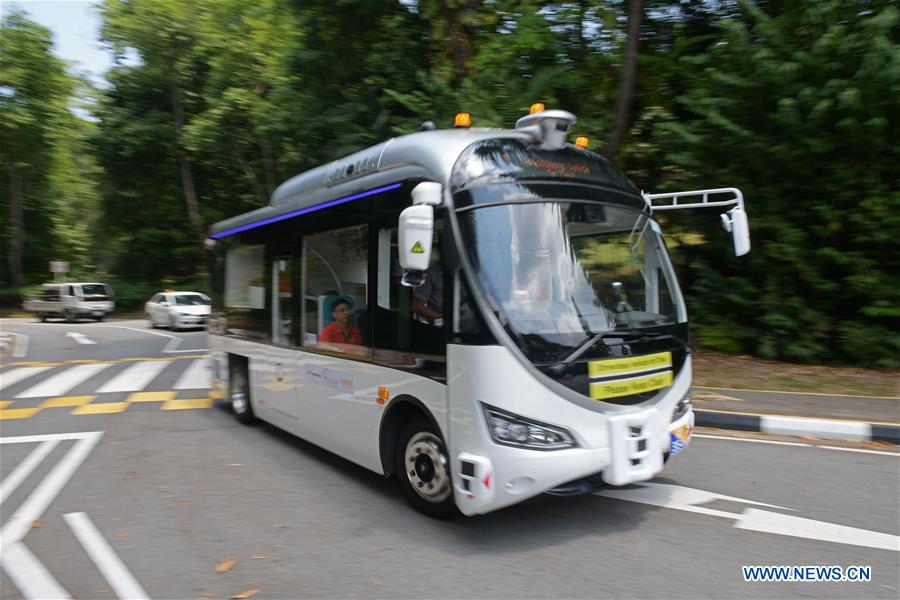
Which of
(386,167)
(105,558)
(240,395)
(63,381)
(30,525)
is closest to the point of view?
(105,558)

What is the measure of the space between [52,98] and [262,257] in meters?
40.4

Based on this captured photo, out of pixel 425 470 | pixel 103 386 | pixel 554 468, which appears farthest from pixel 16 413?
pixel 554 468

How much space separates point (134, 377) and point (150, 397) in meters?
2.60

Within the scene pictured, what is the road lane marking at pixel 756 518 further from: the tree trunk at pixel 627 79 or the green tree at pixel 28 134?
the green tree at pixel 28 134

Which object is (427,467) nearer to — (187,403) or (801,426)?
(801,426)

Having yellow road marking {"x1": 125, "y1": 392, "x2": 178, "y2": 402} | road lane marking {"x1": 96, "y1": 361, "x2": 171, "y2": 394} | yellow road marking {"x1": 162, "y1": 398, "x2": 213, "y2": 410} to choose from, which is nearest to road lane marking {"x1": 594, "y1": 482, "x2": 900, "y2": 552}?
yellow road marking {"x1": 162, "y1": 398, "x2": 213, "y2": 410}

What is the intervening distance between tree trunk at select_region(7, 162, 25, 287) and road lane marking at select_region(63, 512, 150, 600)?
43.9 meters

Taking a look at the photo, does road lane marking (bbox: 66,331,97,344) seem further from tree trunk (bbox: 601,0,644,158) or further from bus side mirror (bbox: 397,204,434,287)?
bus side mirror (bbox: 397,204,434,287)

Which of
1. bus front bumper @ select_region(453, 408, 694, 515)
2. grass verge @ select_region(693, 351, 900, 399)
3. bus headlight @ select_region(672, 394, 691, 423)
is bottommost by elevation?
grass verge @ select_region(693, 351, 900, 399)

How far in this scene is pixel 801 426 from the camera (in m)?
7.50

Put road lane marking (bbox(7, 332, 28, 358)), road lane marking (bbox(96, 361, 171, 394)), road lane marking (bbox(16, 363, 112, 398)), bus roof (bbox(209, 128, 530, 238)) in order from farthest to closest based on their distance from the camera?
1. road lane marking (bbox(7, 332, 28, 358))
2. road lane marking (bbox(96, 361, 171, 394))
3. road lane marking (bbox(16, 363, 112, 398))
4. bus roof (bbox(209, 128, 530, 238))

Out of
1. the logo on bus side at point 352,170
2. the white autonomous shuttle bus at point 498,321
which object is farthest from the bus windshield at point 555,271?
the logo on bus side at point 352,170

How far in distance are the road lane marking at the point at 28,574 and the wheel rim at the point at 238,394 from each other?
12.9ft

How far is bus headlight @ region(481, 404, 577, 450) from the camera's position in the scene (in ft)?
13.8
